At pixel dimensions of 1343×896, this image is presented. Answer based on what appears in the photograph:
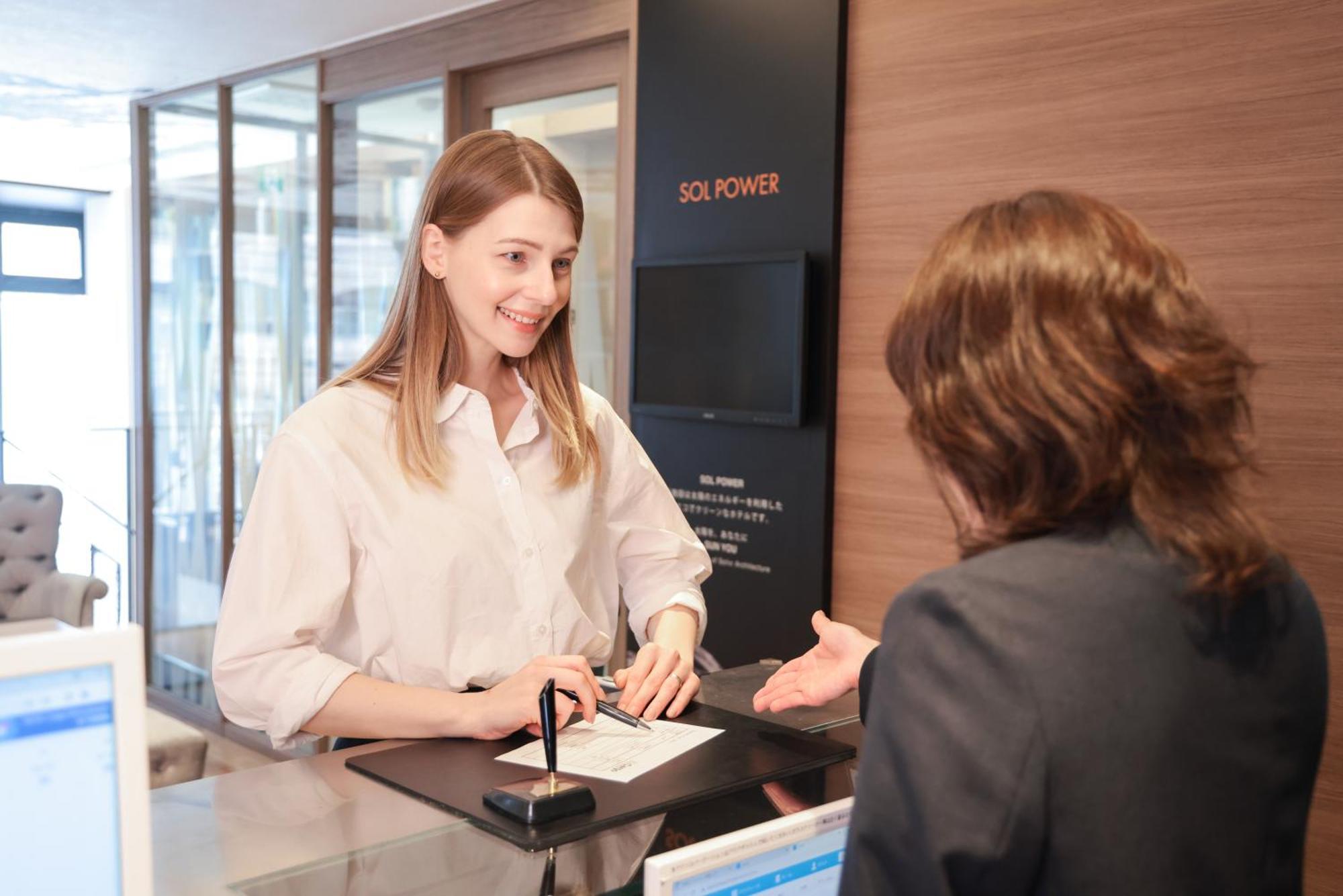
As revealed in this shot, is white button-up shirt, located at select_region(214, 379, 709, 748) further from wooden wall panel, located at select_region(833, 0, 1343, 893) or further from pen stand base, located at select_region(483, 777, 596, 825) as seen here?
wooden wall panel, located at select_region(833, 0, 1343, 893)

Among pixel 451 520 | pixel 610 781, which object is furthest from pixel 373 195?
pixel 610 781

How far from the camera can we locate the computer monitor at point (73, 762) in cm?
68

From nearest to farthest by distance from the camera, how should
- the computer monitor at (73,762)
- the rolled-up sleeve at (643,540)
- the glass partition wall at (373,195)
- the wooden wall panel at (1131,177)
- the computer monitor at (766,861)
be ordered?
the computer monitor at (73,762)
the computer monitor at (766,861)
the rolled-up sleeve at (643,540)
the wooden wall panel at (1131,177)
the glass partition wall at (373,195)

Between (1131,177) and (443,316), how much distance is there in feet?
5.09

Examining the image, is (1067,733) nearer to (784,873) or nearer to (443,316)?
(784,873)

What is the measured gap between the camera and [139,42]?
4730mm

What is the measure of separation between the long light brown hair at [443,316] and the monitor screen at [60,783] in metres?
0.93

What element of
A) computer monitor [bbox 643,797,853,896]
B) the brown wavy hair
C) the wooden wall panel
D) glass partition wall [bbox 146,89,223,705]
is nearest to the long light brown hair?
computer monitor [bbox 643,797,853,896]

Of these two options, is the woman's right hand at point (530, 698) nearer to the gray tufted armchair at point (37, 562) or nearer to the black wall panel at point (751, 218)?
the black wall panel at point (751, 218)

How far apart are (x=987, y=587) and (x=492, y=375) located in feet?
3.86

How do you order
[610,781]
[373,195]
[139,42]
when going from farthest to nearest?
[139,42] < [373,195] < [610,781]

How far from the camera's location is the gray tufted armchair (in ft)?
13.9

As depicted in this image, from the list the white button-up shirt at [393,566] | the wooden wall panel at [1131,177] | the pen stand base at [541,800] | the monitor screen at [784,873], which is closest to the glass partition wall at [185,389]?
the wooden wall panel at [1131,177]

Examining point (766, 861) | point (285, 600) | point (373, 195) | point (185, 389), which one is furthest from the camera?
point (185, 389)
